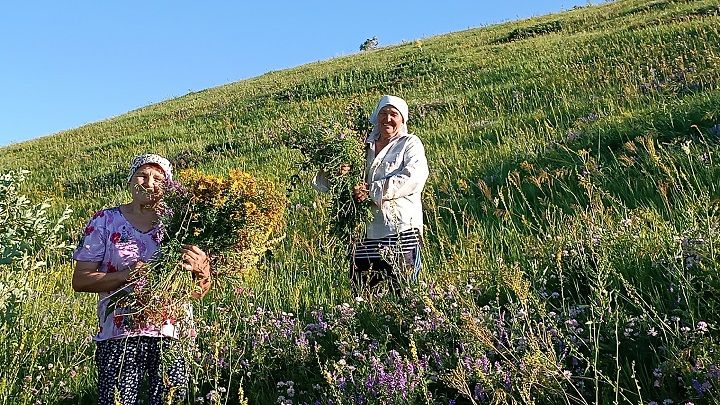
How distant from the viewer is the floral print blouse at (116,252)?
3.37 metres

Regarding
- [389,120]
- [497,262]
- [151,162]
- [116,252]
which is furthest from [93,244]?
[497,262]

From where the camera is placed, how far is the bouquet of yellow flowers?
312 centimetres

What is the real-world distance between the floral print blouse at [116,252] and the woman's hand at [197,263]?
0.25 m

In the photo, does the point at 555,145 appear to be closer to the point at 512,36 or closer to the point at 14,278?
the point at 14,278

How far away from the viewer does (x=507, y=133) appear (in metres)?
9.13

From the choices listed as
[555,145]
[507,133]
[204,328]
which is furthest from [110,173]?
[204,328]

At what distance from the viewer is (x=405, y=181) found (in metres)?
4.36

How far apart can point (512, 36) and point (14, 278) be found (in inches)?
769

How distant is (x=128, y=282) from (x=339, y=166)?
167cm

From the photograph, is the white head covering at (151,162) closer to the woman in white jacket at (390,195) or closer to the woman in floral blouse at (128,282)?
the woman in floral blouse at (128,282)

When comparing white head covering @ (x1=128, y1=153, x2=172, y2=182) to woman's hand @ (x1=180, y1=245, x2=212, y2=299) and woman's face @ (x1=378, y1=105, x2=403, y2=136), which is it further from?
woman's face @ (x1=378, y1=105, x2=403, y2=136)

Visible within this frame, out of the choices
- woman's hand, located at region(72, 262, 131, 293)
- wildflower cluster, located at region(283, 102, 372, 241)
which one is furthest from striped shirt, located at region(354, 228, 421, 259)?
woman's hand, located at region(72, 262, 131, 293)

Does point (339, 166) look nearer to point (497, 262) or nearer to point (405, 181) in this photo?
point (405, 181)

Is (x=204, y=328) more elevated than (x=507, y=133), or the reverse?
(x=507, y=133)
